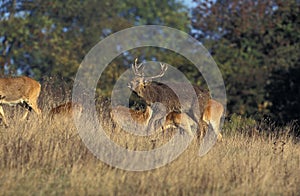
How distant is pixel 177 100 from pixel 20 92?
380 centimetres

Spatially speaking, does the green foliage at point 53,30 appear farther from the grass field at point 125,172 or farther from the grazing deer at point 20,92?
the grass field at point 125,172

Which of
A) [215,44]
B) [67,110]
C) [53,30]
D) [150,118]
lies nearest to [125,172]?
[67,110]

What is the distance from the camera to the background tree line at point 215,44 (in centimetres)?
3569

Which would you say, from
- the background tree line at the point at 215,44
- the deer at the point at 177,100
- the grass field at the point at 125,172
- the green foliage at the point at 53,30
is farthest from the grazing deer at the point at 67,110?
the green foliage at the point at 53,30

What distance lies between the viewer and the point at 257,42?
4097cm

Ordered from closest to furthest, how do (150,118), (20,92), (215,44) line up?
(150,118) → (20,92) → (215,44)

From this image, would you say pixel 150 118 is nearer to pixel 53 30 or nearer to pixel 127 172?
pixel 127 172

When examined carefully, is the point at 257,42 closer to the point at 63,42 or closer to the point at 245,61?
the point at 245,61

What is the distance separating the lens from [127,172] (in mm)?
9117

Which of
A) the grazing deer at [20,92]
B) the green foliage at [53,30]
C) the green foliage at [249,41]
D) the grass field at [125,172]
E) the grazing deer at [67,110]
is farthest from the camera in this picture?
the green foliage at [53,30]

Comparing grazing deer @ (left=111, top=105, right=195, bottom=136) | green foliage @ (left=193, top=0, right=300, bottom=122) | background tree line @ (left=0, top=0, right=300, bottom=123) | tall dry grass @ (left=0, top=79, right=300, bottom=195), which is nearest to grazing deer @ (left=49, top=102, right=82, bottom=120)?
grazing deer @ (left=111, top=105, right=195, bottom=136)

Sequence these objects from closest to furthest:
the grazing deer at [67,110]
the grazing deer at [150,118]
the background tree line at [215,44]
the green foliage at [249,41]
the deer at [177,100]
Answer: the grazing deer at [67,110], the grazing deer at [150,118], the deer at [177,100], the background tree line at [215,44], the green foliage at [249,41]

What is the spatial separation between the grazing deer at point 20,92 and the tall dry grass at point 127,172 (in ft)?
14.4

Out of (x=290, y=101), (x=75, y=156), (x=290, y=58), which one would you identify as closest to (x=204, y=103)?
(x=75, y=156)
